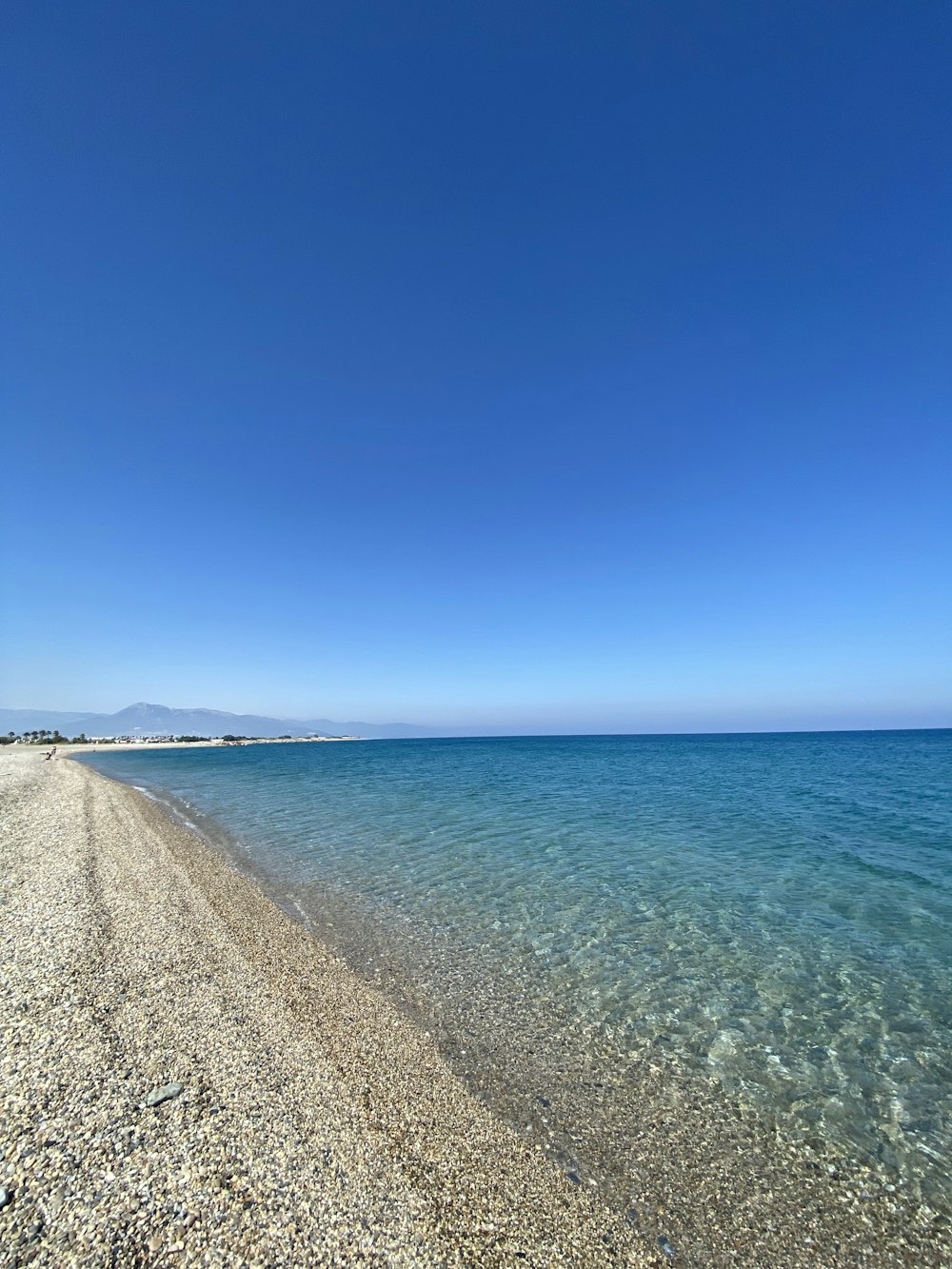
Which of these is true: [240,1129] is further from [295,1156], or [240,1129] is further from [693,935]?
[693,935]

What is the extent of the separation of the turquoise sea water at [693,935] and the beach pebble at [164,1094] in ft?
11.3

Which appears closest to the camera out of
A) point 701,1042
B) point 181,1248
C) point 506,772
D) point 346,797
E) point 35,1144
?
point 181,1248

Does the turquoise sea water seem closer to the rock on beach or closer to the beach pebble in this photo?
the rock on beach

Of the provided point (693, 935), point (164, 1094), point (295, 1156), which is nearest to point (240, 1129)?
point (295, 1156)

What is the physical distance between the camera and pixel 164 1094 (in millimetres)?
5410

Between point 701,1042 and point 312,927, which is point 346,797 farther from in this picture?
point 701,1042

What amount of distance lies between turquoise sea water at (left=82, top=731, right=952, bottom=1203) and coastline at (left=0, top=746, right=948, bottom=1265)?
108 centimetres

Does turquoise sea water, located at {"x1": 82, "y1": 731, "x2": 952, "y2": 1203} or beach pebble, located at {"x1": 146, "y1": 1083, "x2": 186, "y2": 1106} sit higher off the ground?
beach pebble, located at {"x1": 146, "y1": 1083, "x2": 186, "y2": 1106}

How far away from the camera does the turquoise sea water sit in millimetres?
6719

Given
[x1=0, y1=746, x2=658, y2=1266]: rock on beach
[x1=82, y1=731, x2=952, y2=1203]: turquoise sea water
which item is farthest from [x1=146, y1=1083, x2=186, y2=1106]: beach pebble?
[x1=82, y1=731, x2=952, y2=1203]: turquoise sea water

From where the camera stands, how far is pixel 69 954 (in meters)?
8.44

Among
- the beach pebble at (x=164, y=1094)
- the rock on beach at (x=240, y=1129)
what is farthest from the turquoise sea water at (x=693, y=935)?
the beach pebble at (x=164, y=1094)

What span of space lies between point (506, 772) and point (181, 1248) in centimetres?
4726

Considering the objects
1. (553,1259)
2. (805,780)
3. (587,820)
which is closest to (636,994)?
(553,1259)
